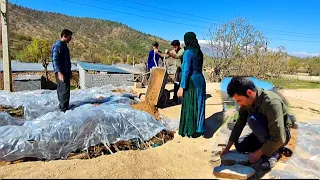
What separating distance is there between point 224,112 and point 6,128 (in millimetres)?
3564

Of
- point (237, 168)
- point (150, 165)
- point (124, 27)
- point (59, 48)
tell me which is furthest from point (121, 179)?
point (124, 27)

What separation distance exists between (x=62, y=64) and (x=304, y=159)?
12.9 feet

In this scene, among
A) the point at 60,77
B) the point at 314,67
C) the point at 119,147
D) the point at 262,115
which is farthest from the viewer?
the point at 314,67

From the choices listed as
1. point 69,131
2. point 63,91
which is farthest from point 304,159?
point 63,91

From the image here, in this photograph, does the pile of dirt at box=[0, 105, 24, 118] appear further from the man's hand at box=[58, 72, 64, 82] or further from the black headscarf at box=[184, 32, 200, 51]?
the black headscarf at box=[184, 32, 200, 51]

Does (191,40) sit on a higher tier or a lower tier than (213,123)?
higher

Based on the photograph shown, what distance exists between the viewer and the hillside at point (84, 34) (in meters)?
41.6

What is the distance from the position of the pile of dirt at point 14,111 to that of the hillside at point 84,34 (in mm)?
29011

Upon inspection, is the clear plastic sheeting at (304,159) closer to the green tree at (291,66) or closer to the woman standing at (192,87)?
the woman standing at (192,87)

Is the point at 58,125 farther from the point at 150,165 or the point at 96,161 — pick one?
the point at 150,165

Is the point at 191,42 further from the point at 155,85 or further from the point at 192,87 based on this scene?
the point at 155,85

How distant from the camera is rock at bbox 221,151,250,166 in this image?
9.51 ft

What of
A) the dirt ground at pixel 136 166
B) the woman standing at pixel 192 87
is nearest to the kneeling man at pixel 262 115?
the dirt ground at pixel 136 166

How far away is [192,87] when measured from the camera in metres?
4.42
